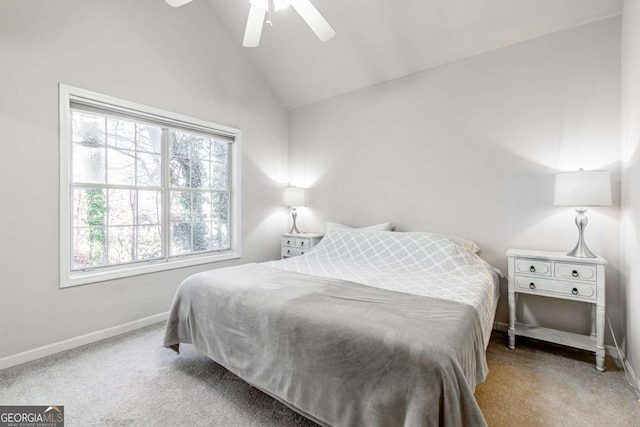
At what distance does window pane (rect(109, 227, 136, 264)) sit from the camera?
273cm

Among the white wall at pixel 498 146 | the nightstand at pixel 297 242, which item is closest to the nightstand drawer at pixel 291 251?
the nightstand at pixel 297 242

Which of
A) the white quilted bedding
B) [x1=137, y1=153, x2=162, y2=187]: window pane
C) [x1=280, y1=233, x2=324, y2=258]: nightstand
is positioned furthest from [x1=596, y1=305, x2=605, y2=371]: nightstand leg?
[x1=137, y1=153, x2=162, y2=187]: window pane

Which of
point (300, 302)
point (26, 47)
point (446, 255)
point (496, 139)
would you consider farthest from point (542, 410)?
point (26, 47)

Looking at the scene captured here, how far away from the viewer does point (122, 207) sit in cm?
279

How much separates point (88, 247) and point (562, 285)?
399 centimetres

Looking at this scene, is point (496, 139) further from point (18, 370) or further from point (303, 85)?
point (18, 370)

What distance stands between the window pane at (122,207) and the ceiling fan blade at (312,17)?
2.28m

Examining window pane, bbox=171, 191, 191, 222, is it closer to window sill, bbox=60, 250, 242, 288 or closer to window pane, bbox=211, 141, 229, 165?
window sill, bbox=60, 250, 242, 288

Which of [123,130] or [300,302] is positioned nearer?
[300,302]

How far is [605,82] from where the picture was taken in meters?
2.31

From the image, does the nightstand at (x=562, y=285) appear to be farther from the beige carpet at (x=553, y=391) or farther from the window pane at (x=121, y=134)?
the window pane at (x=121, y=134)

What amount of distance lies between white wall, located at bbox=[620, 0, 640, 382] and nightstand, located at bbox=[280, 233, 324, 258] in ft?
→ 9.37

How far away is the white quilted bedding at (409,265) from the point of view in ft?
6.18

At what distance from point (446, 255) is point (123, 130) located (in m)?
3.25
